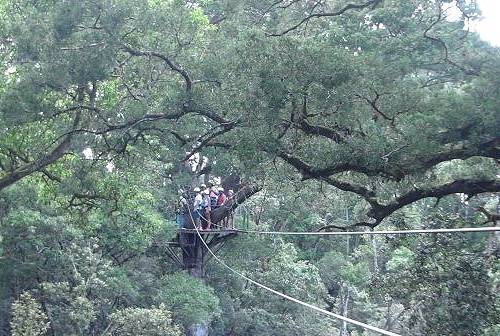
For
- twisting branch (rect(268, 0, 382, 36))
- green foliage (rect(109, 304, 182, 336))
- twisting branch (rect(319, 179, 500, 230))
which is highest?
twisting branch (rect(268, 0, 382, 36))

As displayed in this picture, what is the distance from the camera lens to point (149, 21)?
21.7ft

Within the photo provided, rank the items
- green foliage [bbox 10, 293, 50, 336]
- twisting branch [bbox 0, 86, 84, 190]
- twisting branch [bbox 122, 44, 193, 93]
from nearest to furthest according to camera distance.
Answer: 1. twisting branch [bbox 122, 44, 193, 93]
2. twisting branch [bbox 0, 86, 84, 190]
3. green foliage [bbox 10, 293, 50, 336]

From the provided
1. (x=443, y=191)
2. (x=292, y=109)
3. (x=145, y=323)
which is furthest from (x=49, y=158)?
(x=145, y=323)

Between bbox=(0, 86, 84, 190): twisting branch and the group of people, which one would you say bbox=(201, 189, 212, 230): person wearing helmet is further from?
bbox=(0, 86, 84, 190): twisting branch

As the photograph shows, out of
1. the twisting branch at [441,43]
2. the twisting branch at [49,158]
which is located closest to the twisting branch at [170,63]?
the twisting branch at [49,158]

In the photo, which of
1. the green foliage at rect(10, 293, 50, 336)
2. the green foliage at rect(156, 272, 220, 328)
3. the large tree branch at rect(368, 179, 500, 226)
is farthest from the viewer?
the green foliage at rect(156, 272, 220, 328)

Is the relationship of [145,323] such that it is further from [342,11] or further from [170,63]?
[342,11]

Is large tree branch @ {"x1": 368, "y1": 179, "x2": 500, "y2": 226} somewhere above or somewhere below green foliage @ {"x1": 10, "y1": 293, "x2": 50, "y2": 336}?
above

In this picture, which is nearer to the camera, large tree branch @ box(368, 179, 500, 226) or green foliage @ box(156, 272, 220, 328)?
large tree branch @ box(368, 179, 500, 226)

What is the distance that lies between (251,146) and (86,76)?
1795 mm

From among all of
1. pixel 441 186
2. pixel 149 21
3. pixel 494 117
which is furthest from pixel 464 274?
pixel 149 21

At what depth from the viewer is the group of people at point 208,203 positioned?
14.2 m

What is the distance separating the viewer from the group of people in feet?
46.6

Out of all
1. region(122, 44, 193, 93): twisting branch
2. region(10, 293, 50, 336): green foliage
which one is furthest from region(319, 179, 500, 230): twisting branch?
region(10, 293, 50, 336): green foliage
